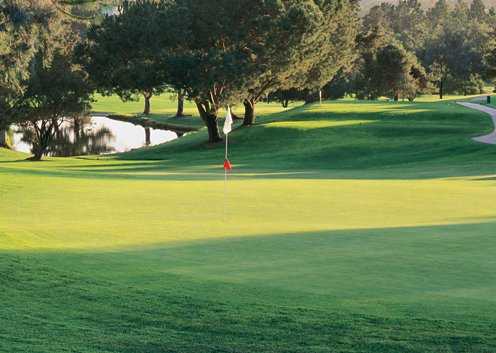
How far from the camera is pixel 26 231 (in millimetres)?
14625

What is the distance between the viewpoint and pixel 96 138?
89375 millimetres

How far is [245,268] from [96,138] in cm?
7982

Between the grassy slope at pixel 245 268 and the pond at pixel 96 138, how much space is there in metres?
53.1

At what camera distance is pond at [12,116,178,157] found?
8031 cm

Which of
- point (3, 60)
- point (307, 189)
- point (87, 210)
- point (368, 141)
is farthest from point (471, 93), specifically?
point (87, 210)

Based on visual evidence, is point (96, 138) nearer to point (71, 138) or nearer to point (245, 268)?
point (71, 138)

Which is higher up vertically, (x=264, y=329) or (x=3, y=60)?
(x=3, y=60)

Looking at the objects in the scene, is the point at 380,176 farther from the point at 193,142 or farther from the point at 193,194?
the point at 193,142

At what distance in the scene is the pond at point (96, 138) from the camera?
80.3m

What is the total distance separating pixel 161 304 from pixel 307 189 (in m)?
18.3

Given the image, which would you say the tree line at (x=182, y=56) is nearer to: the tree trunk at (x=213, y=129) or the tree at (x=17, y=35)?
the tree trunk at (x=213, y=129)

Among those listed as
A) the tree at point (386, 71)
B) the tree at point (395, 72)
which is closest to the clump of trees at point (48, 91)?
the tree at point (395, 72)

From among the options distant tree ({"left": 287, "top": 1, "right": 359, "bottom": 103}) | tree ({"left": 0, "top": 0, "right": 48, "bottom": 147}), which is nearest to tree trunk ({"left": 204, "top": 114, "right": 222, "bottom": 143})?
distant tree ({"left": 287, "top": 1, "right": 359, "bottom": 103})

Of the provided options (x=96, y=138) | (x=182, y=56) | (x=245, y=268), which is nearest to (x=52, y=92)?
(x=182, y=56)
